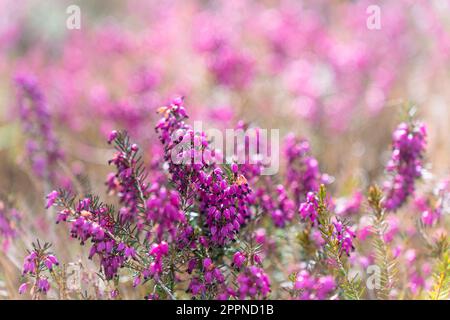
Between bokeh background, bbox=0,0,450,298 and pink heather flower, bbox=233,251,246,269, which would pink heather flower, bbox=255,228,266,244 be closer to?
pink heather flower, bbox=233,251,246,269

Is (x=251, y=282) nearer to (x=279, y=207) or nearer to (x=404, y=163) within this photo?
(x=279, y=207)

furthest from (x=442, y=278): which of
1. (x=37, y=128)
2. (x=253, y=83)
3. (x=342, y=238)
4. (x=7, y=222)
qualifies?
(x=253, y=83)

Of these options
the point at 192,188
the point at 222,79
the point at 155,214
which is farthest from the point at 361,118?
the point at 155,214

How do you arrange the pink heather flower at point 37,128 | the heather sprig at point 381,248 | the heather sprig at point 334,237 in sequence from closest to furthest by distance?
the heather sprig at point 334,237, the heather sprig at point 381,248, the pink heather flower at point 37,128

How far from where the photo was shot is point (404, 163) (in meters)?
2.59

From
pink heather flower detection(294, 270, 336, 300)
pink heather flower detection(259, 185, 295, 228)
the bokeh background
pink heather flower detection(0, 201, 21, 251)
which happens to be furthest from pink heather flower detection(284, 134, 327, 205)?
pink heather flower detection(0, 201, 21, 251)

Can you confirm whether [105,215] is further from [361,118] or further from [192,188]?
[361,118]

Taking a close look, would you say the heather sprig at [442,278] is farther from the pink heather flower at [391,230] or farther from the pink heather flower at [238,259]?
the pink heather flower at [238,259]

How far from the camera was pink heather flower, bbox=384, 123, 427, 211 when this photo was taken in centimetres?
247

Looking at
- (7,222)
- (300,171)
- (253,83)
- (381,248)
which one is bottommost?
(381,248)

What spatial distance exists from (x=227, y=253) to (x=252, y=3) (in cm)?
478

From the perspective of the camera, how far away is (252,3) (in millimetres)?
6609

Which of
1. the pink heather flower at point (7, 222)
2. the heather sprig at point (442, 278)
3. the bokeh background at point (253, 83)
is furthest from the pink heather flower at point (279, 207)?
the pink heather flower at point (7, 222)

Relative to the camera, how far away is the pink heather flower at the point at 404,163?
2.47 m
